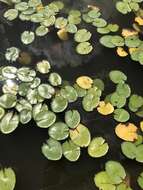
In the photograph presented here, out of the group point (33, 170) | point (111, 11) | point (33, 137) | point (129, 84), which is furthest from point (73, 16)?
point (33, 170)

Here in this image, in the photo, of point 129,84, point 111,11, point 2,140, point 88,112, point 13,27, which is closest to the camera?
point 2,140

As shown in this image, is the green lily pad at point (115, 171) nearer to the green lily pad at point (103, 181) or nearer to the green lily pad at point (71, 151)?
the green lily pad at point (103, 181)

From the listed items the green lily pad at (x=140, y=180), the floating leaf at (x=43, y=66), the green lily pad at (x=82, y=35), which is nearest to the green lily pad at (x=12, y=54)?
the floating leaf at (x=43, y=66)

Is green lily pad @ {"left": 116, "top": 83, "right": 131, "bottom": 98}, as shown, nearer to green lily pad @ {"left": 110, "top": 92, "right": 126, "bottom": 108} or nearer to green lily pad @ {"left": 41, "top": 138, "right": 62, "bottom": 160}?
green lily pad @ {"left": 110, "top": 92, "right": 126, "bottom": 108}

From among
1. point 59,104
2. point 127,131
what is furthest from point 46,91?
point 127,131

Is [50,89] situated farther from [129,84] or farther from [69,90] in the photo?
[129,84]

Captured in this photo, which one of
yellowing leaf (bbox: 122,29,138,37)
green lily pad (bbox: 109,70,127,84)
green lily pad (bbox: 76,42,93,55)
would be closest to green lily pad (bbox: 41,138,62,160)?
green lily pad (bbox: 109,70,127,84)

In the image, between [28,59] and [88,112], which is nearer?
[88,112]
